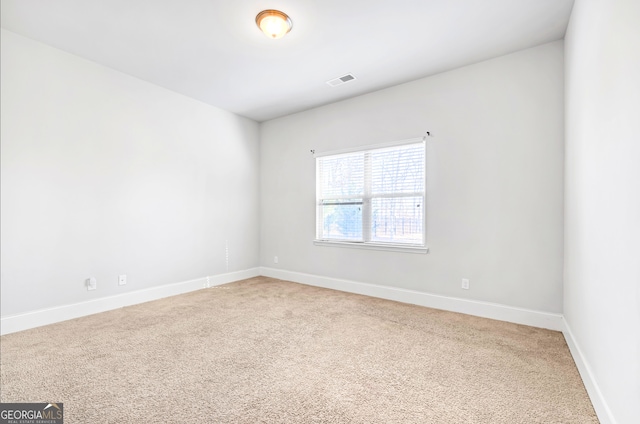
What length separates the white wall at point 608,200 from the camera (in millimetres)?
1245

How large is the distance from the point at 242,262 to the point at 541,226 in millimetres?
4240

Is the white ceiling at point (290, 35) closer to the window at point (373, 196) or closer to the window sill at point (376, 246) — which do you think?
the window at point (373, 196)

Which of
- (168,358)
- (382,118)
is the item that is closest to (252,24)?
(382,118)

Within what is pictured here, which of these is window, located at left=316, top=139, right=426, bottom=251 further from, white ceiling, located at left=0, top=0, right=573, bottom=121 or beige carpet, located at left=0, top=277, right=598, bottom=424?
beige carpet, located at left=0, top=277, right=598, bottom=424

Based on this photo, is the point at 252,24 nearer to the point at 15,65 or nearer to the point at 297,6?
the point at 297,6

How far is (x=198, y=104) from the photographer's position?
Result: 4.47 meters

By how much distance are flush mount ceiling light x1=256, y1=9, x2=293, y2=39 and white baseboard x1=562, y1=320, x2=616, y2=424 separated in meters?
3.34

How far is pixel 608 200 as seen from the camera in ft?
5.15

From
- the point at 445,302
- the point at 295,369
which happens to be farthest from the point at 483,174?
the point at 295,369

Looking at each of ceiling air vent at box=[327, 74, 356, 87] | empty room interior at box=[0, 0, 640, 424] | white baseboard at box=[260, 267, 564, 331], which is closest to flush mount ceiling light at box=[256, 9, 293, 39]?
empty room interior at box=[0, 0, 640, 424]

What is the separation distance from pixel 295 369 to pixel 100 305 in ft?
8.83

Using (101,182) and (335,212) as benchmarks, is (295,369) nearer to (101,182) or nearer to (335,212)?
(335,212)

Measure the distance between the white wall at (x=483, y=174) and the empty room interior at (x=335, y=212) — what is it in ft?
0.07

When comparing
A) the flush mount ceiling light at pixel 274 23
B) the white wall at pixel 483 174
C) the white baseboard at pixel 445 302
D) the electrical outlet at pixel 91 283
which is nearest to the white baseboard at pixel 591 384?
the white baseboard at pixel 445 302
